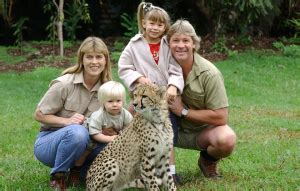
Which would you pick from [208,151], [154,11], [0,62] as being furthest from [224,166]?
[0,62]

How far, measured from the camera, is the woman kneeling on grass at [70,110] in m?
5.12

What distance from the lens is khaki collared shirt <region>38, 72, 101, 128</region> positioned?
532cm

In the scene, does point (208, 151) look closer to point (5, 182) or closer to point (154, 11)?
point (154, 11)

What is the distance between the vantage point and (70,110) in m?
5.40

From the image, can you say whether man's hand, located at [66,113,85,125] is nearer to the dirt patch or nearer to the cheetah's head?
the cheetah's head

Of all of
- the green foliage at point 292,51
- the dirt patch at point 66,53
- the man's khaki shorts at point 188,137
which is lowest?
the dirt patch at point 66,53

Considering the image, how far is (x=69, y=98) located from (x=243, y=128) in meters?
3.98

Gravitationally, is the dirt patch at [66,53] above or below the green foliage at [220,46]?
below

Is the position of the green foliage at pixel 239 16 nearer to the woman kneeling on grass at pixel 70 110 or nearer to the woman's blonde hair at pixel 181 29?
the woman's blonde hair at pixel 181 29

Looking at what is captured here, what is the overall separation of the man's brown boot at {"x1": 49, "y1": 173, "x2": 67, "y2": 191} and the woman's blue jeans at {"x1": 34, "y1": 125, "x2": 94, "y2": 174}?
91 mm

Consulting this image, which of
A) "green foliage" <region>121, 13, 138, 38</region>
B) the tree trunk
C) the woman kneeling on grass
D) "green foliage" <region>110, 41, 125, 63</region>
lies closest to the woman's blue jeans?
the woman kneeling on grass

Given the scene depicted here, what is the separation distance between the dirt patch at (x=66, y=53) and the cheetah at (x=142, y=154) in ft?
32.7

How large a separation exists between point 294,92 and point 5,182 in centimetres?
779

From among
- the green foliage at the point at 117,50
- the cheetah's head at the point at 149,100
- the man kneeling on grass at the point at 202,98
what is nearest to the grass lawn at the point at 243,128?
the man kneeling on grass at the point at 202,98
